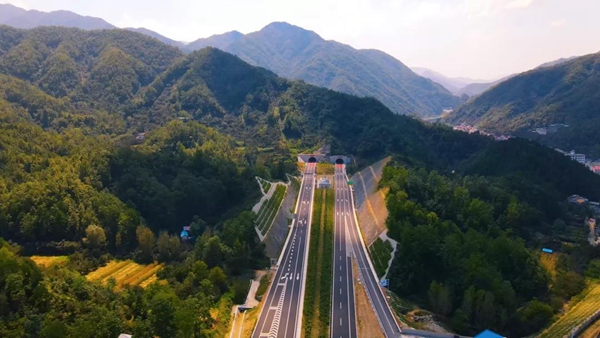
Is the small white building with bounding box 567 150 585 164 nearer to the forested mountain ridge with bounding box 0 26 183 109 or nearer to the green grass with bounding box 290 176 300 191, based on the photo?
the green grass with bounding box 290 176 300 191

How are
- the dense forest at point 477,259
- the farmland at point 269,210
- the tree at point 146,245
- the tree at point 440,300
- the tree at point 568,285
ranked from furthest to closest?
the farmland at point 269,210, the tree at point 146,245, the tree at point 568,285, the tree at point 440,300, the dense forest at point 477,259

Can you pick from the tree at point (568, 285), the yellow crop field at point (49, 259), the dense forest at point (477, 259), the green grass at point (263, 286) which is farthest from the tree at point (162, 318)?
the tree at point (568, 285)

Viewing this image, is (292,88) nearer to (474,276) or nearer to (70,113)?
(70,113)

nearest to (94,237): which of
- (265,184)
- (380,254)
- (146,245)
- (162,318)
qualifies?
(146,245)

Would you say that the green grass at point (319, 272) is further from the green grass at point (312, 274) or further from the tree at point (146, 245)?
the tree at point (146, 245)

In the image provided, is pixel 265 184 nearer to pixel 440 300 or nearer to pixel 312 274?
pixel 312 274
